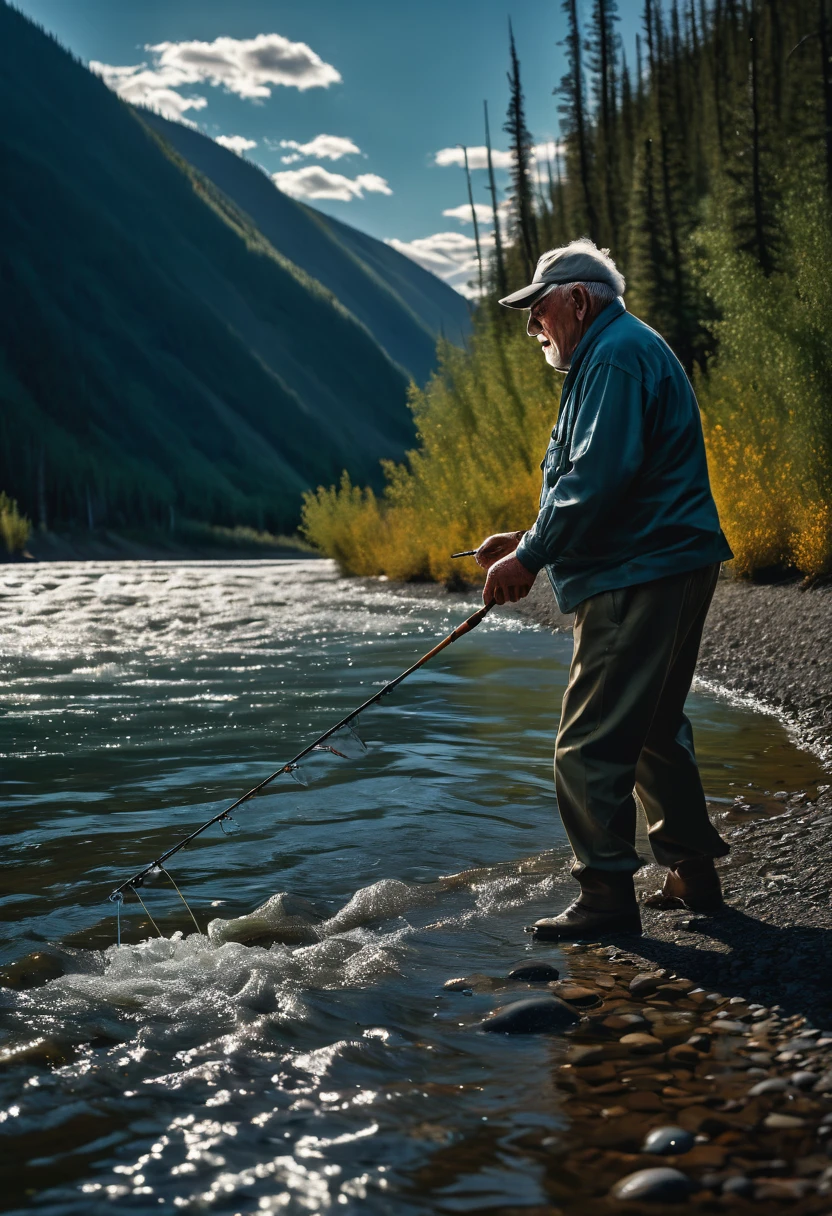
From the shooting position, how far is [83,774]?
24.1 feet

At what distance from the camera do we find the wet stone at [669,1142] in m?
2.40

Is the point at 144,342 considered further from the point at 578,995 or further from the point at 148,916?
the point at 578,995

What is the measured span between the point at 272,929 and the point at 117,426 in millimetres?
125084

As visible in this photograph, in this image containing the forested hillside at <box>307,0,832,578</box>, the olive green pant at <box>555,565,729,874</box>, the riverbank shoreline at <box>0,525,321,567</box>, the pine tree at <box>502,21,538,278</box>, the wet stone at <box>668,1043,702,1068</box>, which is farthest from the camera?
the riverbank shoreline at <box>0,525,321,567</box>

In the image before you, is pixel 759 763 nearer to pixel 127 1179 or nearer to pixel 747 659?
pixel 747 659

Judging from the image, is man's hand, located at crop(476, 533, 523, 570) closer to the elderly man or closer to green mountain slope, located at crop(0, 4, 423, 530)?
the elderly man

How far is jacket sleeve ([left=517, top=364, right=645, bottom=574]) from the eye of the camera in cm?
355

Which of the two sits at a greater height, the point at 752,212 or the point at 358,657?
the point at 752,212

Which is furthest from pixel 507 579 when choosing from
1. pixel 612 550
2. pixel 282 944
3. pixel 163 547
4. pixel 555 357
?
pixel 163 547

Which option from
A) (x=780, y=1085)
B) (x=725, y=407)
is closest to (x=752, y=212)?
(x=725, y=407)

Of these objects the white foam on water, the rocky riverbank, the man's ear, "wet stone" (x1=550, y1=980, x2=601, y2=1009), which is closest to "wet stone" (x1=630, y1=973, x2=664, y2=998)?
the rocky riverbank

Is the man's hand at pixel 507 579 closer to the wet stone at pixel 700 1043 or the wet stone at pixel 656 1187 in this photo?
the wet stone at pixel 700 1043

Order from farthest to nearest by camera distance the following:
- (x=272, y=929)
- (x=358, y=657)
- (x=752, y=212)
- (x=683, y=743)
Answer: (x=752, y=212), (x=358, y=657), (x=272, y=929), (x=683, y=743)

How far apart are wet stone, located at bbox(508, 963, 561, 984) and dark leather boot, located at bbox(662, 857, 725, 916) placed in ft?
2.24
